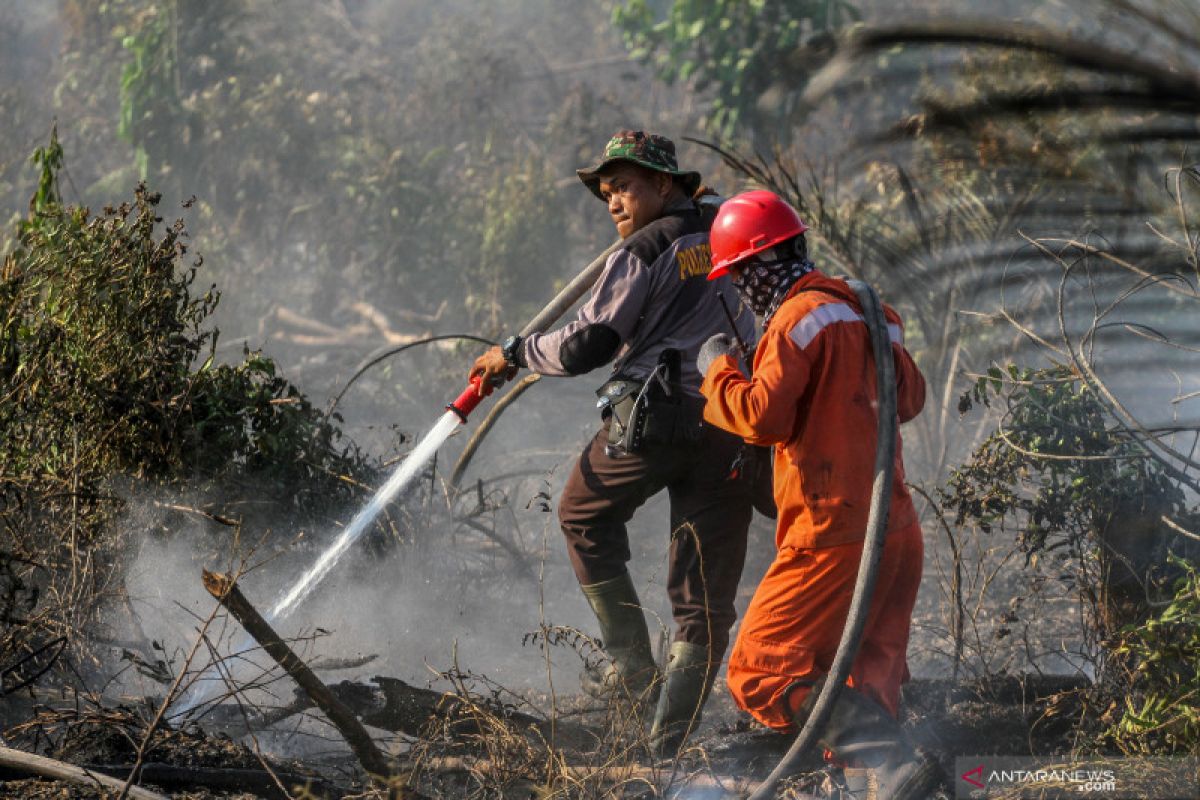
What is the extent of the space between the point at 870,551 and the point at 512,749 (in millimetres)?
1284

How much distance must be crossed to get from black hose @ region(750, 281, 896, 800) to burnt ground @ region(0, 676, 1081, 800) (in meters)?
0.31

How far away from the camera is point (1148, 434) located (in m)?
3.79

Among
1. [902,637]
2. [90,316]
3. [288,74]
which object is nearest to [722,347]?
[902,637]

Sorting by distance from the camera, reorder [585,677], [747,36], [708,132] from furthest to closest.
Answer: [708,132], [747,36], [585,677]

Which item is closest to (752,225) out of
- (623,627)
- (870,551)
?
(870,551)

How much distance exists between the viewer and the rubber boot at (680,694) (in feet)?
13.2

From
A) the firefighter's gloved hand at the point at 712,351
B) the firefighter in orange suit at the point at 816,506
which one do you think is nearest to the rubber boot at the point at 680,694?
the firefighter in orange suit at the point at 816,506

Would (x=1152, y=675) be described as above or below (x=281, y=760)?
below

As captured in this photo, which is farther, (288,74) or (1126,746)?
(288,74)

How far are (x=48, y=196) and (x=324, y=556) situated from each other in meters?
1.81

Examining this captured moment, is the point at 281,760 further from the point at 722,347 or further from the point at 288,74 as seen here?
the point at 288,74

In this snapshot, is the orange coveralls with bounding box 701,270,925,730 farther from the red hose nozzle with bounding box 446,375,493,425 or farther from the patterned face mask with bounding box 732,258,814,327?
the red hose nozzle with bounding box 446,375,493,425

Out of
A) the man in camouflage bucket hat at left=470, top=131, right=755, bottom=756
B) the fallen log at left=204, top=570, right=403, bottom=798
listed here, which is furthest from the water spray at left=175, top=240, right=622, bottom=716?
the fallen log at left=204, top=570, right=403, bottom=798

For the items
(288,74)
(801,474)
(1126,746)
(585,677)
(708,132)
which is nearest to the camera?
(801,474)
